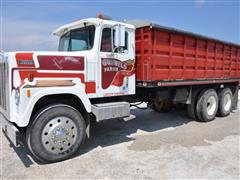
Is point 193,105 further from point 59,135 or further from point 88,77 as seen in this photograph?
point 59,135

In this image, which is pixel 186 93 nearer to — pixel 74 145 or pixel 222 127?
pixel 222 127

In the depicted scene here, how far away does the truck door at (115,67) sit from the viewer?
5008 millimetres

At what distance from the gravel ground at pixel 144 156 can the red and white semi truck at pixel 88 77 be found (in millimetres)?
416

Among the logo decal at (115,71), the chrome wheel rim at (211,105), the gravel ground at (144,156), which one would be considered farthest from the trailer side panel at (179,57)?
the gravel ground at (144,156)

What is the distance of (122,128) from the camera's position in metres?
6.72

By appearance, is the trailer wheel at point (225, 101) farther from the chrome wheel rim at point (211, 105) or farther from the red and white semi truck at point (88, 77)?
the red and white semi truck at point (88, 77)

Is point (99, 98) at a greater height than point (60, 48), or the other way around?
point (60, 48)

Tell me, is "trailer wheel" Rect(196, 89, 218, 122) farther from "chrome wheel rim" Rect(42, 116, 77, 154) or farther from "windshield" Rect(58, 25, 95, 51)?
"chrome wheel rim" Rect(42, 116, 77, 154)

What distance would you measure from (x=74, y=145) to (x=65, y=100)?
888 mm

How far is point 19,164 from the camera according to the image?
4266 millimetres

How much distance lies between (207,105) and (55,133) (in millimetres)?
5286

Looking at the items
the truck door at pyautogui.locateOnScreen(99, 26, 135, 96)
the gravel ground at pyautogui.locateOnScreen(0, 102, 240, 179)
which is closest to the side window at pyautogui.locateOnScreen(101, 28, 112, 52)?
the truck door at pyautogui.locateOnScreen(99, 26, 135, 96)

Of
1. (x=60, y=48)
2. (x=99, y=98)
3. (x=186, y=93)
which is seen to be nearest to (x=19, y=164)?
(x=99, y=98)

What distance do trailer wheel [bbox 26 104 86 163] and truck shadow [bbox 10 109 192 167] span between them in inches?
12.2
